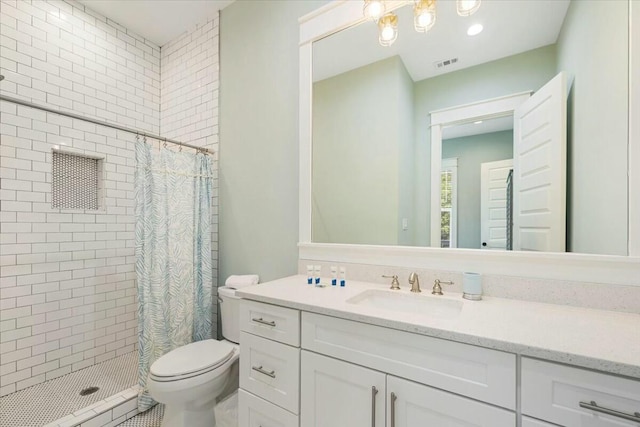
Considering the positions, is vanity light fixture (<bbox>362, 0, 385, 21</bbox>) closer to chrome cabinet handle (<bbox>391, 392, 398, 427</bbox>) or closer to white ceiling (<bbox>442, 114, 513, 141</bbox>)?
white ceiling (<bbox>442, 114, 513, 141</bbox>)

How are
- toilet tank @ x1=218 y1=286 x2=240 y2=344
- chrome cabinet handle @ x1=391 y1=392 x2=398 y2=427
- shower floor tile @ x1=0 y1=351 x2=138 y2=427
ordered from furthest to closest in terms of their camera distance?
toilet tank @ x1=218 y1=286 x2=240 y2=344, shower floor tile @ x1=0 y1=351 x2=138 y2=427, chrome cabinet handle @ x1=391 y1=392 x2=398 y2=427

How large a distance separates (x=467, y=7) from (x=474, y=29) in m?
0.10

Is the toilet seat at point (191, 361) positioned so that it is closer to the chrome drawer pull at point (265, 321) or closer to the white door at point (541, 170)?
the chrome drawer pull at point (265, 321)

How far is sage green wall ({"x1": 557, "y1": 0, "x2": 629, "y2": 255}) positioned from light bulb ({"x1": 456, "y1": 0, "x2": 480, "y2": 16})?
36 cm

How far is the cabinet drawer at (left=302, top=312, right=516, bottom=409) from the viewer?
790mm

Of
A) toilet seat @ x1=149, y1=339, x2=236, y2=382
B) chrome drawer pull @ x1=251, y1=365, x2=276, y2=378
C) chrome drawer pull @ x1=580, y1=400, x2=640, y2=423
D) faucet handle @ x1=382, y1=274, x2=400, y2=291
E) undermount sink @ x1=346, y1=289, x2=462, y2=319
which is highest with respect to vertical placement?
faucet handle @ x1=382, y1=274, x2=400, y2=291

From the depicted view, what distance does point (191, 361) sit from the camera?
1.56m

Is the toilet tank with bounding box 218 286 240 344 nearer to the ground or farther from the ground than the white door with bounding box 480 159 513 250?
nearer to the ground

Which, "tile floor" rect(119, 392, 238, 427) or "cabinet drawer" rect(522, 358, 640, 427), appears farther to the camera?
"tile floor" rect(119, 392, 238, 427)

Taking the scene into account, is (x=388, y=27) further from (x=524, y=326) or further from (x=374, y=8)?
(x=524, y=326)

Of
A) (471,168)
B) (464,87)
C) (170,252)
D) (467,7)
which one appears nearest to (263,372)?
(170,252)

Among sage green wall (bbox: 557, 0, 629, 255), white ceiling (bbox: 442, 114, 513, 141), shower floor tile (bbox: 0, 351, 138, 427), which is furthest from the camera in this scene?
shower floor tile (bbox: 0, 351, 138, 427)

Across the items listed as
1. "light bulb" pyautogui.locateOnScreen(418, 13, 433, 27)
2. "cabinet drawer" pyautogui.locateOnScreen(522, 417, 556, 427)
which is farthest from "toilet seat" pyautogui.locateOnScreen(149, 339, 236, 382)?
"light bulb" pyautogui.locateOnScreen(418, 13, 433, 27)

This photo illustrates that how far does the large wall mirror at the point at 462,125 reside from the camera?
3.56ft
